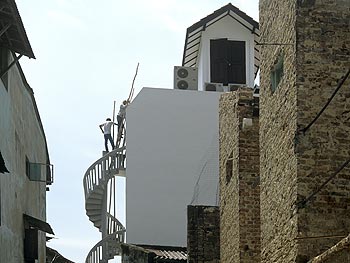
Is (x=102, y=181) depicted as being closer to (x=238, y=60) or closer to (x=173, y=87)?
(x=173, y=87)

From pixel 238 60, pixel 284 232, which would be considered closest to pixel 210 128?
pixel 238 60

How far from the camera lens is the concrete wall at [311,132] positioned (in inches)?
476

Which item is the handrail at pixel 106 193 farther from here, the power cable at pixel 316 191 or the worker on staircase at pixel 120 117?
the power cable at pixel 316 191

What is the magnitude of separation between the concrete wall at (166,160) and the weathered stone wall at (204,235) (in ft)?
24.6

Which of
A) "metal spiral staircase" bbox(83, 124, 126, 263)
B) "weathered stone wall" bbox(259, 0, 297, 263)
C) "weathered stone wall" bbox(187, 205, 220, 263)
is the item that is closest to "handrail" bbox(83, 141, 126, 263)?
"metal spiral staircase" bbox(83, 124, 126, 263)

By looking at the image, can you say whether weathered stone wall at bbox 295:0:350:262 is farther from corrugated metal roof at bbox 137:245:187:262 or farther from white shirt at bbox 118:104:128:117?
white shirt at bbox 118:104:128:117

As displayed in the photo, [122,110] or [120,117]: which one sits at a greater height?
[122,110]

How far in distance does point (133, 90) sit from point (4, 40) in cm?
1134

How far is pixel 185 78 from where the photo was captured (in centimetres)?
3092

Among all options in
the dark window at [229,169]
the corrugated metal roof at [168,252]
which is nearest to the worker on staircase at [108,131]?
the corrugated metal roof at [168,252]

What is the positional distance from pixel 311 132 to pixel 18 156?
12.0 m

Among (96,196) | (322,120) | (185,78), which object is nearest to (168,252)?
(96,196)

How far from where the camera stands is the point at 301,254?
12.0 m

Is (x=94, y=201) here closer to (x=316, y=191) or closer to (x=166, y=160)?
(x=166, y=160)
